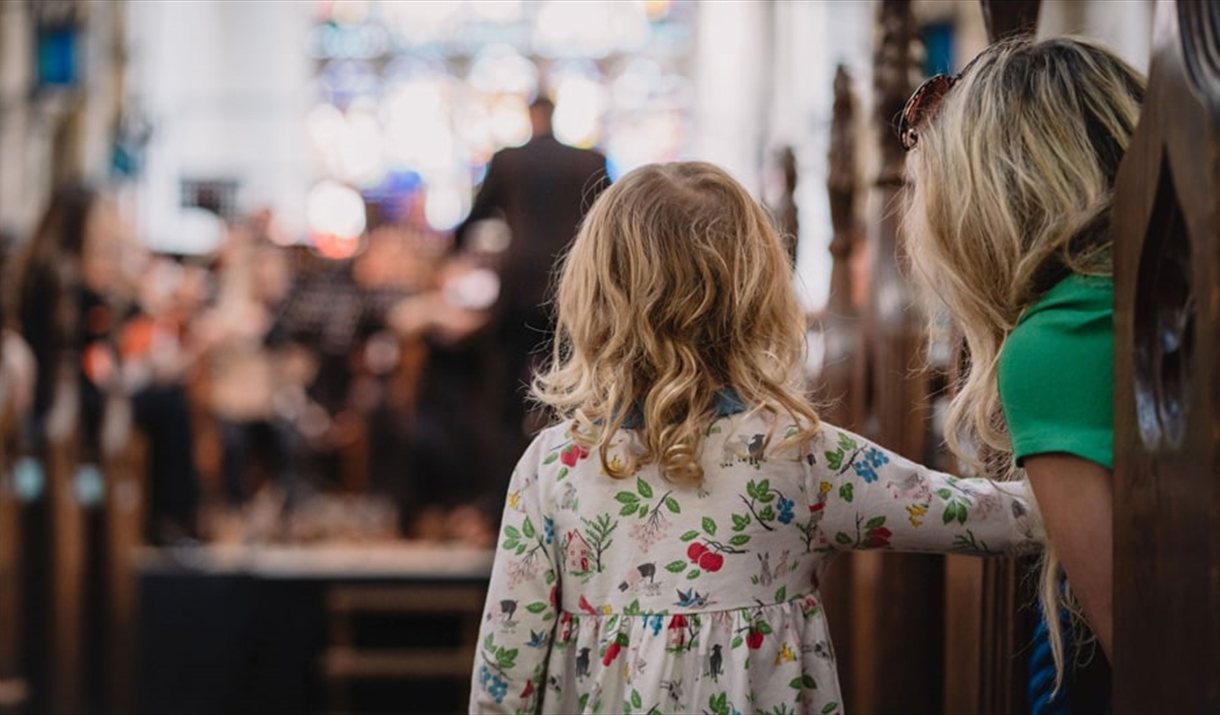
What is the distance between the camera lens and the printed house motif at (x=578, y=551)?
1851 millimetres

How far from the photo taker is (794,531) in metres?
1.82

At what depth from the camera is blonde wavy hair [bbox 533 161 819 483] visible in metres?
1.85

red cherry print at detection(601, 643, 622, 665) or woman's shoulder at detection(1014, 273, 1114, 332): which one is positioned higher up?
woman's shoulder at detection(1014, 273, 1114, 332)

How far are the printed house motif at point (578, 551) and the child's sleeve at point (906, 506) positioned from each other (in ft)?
0.69

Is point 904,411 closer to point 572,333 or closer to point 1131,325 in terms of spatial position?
point 572,333

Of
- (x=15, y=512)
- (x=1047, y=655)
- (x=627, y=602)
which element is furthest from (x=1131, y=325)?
(x=15, y=512)

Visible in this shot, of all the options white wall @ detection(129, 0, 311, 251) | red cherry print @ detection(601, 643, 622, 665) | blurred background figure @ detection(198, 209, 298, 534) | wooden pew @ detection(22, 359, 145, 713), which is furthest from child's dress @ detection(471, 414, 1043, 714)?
white wall @ detection(129, 0, 311, 251)

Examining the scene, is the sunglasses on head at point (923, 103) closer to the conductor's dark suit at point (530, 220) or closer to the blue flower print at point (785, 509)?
the blue flower print at point (785, 509)

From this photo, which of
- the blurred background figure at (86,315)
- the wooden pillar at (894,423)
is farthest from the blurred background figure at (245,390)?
→ the wooden pillar at (894,423)

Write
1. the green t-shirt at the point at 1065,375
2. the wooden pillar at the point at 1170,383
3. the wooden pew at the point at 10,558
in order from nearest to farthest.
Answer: the wooden pillar at the point at 1170,383 < the green t-shirt at the point at 1065,375 < the wooden pew at the point at 10,558

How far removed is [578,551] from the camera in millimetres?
1854

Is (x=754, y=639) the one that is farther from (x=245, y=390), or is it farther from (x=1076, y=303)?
(x=245, y=390)

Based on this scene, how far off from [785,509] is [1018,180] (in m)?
0.41

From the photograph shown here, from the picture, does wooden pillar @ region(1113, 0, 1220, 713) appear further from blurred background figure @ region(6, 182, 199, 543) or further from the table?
the table
